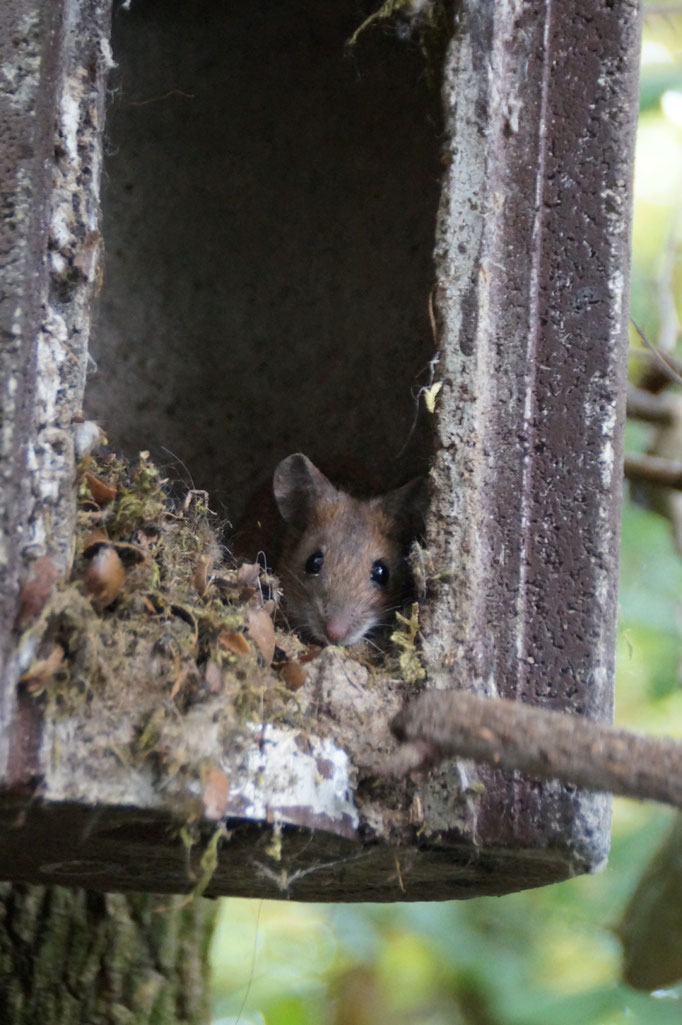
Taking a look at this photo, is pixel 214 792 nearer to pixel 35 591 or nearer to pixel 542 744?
pixel 35 591

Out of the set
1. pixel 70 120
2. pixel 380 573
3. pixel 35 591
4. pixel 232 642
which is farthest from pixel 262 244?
pixel 35 591

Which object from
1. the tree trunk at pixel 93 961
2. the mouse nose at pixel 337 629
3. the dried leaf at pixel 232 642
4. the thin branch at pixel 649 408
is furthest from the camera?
the thin branch at pixel 649 408

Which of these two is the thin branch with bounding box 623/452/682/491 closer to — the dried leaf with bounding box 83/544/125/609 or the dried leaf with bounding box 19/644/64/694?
the dried leaf with bounding box 83/544/125/609

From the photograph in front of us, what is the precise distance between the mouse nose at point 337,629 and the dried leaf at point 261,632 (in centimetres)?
127

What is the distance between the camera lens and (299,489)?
15.1 ft

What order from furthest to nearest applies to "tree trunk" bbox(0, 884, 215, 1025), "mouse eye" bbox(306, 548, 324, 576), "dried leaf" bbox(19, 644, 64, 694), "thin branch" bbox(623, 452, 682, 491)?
"thin branch" bbox(623, 452, 682, 491), "mouse eye" bbox(306, 548, 324, 576), "tree trunk" bbox(0, 884, 215, 1025), "dried leaf" bbox(19, 644, 64, 694)

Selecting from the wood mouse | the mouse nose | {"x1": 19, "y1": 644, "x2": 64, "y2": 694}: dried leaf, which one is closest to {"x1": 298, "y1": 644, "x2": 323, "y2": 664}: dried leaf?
{"x1": 19, "y1": 644, "x2": 64, "y2": 694}: dried leaf

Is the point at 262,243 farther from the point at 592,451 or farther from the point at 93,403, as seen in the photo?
the point at 592,451

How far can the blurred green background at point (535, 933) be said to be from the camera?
4574 mm

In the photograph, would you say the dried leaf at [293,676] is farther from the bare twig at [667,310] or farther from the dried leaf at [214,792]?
the bare twig at [667,310]

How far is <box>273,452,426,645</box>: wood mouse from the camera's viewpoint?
4.35 meters

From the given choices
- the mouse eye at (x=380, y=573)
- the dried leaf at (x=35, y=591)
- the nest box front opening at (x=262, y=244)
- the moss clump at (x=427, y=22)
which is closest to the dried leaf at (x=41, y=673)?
the dried leaf at (x=35, y=591)

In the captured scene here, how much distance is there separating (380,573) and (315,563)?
255 millimetres

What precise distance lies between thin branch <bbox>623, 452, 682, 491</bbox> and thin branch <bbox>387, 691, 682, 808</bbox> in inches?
107
